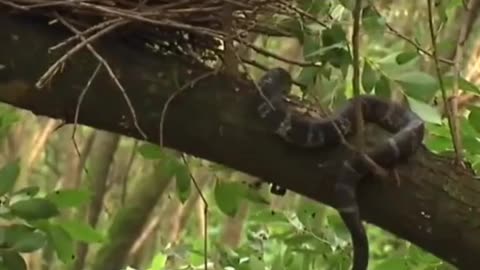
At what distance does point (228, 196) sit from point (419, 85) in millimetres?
381

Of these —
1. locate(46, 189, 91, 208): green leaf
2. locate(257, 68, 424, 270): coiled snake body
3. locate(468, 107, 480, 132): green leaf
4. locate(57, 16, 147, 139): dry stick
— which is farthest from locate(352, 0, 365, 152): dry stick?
locate(46, 189, 91, 208): green leaf

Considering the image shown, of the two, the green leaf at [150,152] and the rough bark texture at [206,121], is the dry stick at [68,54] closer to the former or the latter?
the rough bark texture at [206,121]

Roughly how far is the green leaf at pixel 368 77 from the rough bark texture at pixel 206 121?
0.31 meters

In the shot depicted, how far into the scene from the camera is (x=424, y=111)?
5.20ft

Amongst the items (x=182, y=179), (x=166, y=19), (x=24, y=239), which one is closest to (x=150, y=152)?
(x=182, y=179)

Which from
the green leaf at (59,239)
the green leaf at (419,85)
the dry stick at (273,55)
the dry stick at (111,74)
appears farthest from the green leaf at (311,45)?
the green leaf at (59,239)

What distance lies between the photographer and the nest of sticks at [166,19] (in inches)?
52.9

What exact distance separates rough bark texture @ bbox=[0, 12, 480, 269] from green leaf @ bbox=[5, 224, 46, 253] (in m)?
0.28

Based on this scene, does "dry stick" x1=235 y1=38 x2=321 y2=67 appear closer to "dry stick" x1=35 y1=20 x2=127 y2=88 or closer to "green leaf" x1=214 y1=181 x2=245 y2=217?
"dry stick" x1=35 y1=20 x2=127 y2=88

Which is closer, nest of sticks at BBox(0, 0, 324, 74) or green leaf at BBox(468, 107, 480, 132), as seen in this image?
nest of sticks at BBox(0, 0, 324, 74)

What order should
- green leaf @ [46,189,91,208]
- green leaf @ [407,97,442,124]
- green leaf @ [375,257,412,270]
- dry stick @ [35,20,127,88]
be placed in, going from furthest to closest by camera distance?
green leaf @ [375,257,412,270] < green leaf @ [46,189,91,208] < green leaf @ [407,97,442,124] < dry stick @ [35,20,127,88]

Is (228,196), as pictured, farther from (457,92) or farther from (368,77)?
(457,92)

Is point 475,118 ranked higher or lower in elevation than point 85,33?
lower

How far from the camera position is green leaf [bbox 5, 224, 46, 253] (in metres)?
1.63
